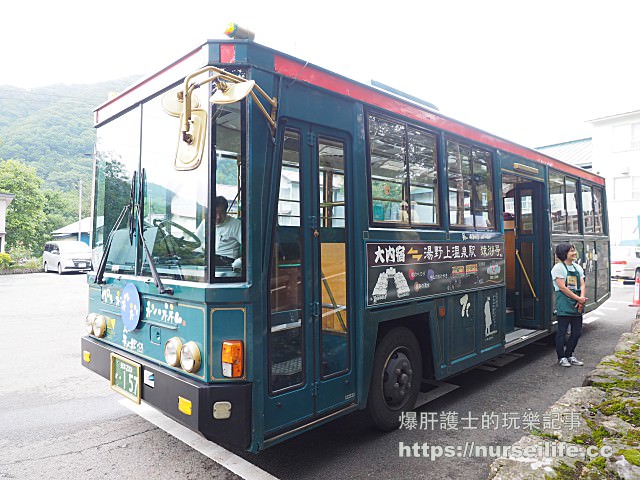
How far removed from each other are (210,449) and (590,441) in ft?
8.57

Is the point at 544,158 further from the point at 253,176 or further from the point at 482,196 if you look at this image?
the point at 253,176

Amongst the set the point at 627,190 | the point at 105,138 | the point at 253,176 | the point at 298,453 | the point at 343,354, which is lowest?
the point at 298,453

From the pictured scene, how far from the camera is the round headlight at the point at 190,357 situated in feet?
9.18

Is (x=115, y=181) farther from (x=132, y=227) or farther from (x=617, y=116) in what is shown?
(x=617, y=116)

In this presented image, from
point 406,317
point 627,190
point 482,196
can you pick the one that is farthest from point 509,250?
point 627,190

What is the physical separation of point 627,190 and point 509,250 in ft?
84.8

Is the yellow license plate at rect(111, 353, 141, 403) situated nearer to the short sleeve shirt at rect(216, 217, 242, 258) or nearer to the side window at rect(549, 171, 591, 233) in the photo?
the short sleeve shirt at rect(216, 217, 242, 258)

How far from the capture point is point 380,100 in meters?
3.88

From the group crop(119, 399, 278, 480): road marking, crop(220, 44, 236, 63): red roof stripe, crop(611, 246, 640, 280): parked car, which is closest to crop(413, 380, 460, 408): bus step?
crop(119, 399, 278, 480): road marking

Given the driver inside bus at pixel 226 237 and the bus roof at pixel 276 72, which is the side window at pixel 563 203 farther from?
the driver inside bus at pixel 226 237

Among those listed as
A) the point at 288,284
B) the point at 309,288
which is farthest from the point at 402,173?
the point at 288,284

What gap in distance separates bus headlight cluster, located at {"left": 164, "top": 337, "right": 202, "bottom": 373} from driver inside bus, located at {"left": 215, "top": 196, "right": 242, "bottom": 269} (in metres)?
0.57

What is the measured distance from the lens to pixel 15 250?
107 feet

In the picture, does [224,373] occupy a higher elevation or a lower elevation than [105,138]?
lower
